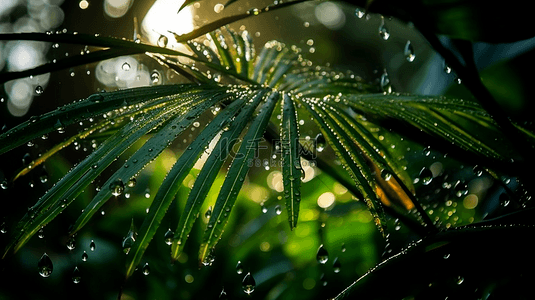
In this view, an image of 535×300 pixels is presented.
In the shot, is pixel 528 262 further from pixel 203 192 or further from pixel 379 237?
pixel 379 237

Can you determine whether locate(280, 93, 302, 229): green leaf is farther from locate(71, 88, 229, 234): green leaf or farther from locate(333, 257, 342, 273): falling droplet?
locate(333, 257, 342, 273): falling droplet

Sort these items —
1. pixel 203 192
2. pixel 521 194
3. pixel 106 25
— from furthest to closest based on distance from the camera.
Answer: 1. pixel 106 25
2. pixel 521 194
3. pixel 203 192

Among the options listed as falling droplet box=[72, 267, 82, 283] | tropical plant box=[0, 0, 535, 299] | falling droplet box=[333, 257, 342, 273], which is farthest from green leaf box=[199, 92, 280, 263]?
falling droplet box=[333, 257, 342, 273]

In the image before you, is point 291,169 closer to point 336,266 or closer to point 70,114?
point 70,114

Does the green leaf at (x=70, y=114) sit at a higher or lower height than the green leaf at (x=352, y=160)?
higher

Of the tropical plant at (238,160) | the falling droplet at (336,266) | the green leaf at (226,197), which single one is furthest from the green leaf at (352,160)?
the falling droplet at (336,266)

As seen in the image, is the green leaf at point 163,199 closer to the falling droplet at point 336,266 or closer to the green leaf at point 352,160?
the green leaf at point 352,160

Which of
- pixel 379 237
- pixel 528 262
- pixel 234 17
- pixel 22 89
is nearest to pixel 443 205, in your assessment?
pixel 379 237
